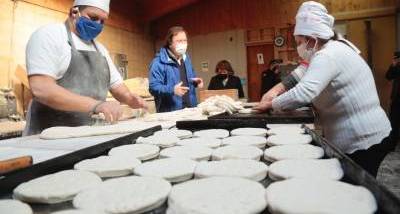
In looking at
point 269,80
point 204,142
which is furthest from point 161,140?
point 269,80

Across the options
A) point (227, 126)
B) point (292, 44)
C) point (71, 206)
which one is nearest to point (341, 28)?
point (292, 44)

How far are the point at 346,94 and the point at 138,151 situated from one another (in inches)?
51.3

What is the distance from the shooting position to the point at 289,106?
2098 millimetres

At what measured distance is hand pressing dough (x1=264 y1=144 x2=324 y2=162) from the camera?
131cm

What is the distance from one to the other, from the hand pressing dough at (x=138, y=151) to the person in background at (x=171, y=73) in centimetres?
181

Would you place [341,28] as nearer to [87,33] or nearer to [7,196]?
[87,33]

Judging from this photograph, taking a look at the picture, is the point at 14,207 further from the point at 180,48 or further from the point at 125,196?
the point at 180,48

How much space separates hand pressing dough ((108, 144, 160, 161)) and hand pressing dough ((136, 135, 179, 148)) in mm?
78

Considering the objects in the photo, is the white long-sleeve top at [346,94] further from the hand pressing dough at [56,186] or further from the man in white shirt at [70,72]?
the hand pressing dough at [56,186]

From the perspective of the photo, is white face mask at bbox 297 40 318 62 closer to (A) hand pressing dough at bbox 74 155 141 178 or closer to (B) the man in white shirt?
(B) the man in white shirt

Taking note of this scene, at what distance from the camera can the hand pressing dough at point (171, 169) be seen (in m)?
1.14

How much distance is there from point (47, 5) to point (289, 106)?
4.91m

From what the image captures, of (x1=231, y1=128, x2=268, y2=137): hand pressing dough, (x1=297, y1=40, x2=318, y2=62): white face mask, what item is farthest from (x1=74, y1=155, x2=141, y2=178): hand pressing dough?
(x1=297, y1=40, x2=318, y2=62): white face mask

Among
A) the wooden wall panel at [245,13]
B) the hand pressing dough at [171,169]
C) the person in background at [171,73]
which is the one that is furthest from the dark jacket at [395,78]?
the hand pressing dough at [171,169]
